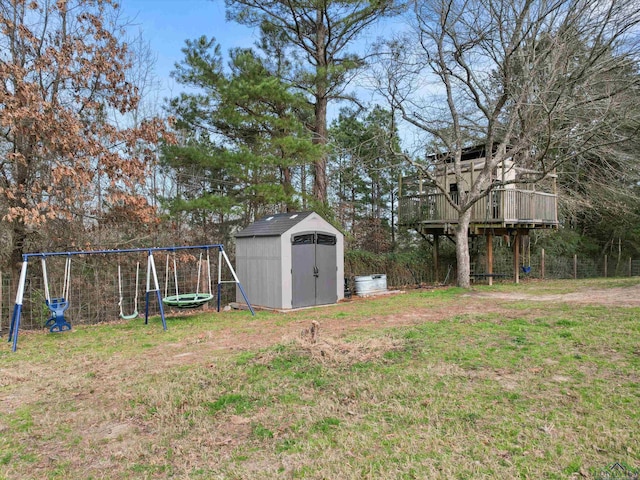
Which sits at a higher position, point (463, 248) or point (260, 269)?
point (463, 248)

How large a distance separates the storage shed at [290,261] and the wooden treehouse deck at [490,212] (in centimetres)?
512

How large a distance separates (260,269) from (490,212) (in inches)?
318

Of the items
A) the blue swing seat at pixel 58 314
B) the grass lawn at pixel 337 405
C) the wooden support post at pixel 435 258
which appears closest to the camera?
the grass lawn at pixel 337 405

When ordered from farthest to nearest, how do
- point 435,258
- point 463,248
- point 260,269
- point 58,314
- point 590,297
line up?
1. point 435,258
2. point 463,248
3. point 260,269
4. point 590,297
5. point 58,314

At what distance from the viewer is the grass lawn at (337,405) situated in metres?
2.81

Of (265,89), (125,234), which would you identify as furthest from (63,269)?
(265,89)

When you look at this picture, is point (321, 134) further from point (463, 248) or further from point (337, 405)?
point (337, 405)

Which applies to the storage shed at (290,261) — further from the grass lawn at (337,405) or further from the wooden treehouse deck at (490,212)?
the wooden treehouse deck at (490,212)

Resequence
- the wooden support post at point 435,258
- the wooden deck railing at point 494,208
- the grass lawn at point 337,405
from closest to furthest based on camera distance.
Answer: the grass lawn at point 337,405
the wooden deck railing at point 494,208
the wooden support post at point 435,258

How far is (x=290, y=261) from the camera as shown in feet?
34.2

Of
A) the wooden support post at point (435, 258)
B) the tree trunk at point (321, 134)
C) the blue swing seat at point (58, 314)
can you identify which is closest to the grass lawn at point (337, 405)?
the blue swing seat at point (58, 314)

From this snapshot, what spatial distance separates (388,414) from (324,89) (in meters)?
11.8

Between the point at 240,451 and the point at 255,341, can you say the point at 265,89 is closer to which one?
the point at 255,341

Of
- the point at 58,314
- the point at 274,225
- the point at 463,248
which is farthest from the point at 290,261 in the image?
the point at 463,248
